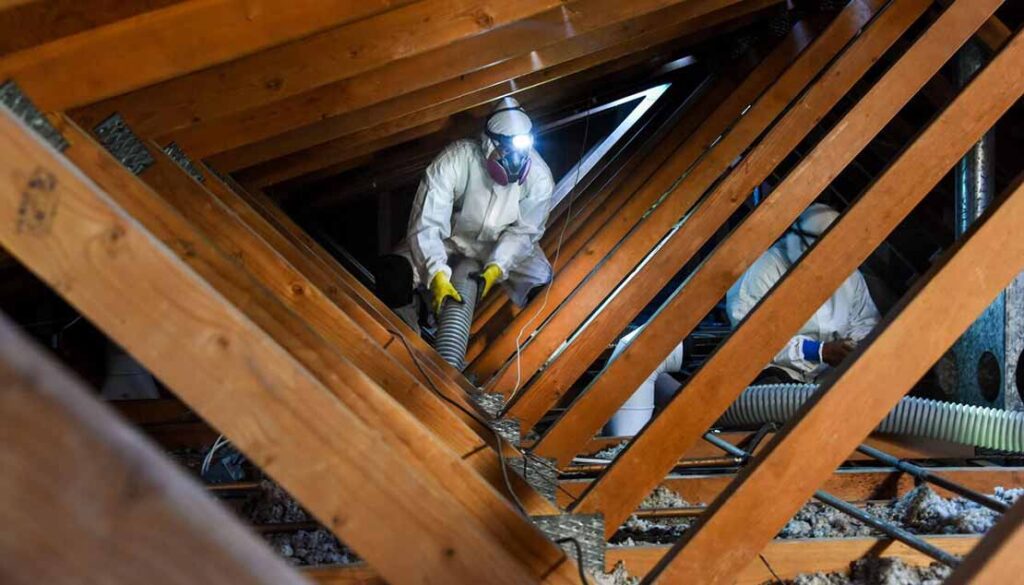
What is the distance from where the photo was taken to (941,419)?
3568mm

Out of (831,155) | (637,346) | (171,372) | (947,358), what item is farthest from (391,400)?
(947,358)

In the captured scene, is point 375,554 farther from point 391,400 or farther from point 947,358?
point 947,358

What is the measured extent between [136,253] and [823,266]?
1.47 m

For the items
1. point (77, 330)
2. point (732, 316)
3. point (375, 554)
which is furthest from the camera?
point (732, 316)

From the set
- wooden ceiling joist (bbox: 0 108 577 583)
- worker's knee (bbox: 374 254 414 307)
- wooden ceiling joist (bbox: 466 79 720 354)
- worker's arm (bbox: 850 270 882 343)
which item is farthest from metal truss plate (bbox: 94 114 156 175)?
worker's arm (bbox: 850 270 882 343)

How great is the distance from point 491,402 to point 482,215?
1.13 meters

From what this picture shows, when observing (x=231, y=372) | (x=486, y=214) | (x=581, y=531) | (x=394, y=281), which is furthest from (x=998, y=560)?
(x=486, y=214)

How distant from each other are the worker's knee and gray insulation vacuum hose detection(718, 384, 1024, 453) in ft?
4.81

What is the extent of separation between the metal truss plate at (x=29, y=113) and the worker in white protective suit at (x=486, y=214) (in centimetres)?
218

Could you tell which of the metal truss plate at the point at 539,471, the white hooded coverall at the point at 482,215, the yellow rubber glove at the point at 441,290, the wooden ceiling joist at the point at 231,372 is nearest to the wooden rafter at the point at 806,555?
the metal truss plate at the point at 539,471

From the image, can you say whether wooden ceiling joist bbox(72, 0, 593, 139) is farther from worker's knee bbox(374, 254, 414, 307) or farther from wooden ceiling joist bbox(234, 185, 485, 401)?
worker's knee bbox(374, 254, 414, 307)

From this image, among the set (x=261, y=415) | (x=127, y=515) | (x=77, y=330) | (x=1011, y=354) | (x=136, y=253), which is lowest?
(x=127, y=515)

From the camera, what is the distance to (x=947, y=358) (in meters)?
4.64

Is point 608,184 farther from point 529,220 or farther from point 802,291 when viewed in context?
point 802,291
